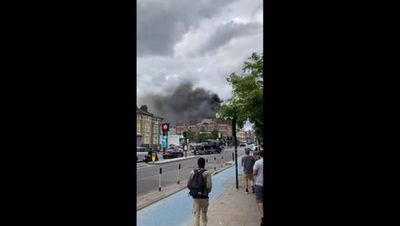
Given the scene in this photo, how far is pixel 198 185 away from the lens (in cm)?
692

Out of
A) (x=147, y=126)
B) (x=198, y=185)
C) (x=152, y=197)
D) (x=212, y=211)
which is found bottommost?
(x=152, y=197)

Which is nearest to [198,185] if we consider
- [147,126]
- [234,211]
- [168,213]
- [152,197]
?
[234,211]

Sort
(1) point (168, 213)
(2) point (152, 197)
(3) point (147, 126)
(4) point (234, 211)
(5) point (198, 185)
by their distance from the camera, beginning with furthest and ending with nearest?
(3) point (147, 126) → (2) point (152, 197) → (1) point (168, 213) → (4) point (234, 211) → (5) point (198, 185)

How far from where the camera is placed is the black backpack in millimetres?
6910

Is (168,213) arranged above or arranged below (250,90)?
below

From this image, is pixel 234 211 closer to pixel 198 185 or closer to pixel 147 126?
pixel 198 185

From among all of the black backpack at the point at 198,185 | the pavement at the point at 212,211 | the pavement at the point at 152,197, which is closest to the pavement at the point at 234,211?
the pavement at the point at 212,211

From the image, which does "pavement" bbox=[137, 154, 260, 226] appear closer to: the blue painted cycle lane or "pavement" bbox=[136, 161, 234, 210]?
the blue painted cycle lane

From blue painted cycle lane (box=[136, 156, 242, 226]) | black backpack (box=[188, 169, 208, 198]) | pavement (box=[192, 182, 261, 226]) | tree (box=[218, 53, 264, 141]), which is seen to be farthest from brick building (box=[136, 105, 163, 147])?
black backpack (box=[188, 169, 208, 198])

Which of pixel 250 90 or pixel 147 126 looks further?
pixel 147 126
